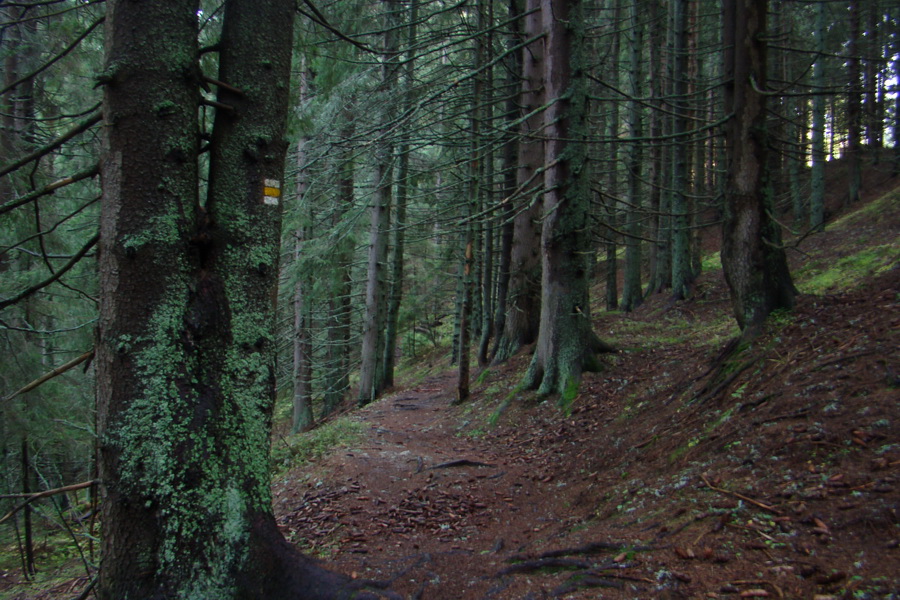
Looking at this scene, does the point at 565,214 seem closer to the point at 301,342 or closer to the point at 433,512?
the point at 433,512

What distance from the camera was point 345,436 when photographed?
8703 mm

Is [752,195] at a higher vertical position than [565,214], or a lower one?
lower

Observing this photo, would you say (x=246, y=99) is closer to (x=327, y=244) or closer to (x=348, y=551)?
(x=348, y=551)

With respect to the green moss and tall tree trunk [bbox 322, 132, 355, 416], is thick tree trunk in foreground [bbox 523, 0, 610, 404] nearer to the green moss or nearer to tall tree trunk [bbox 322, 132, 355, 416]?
the green moss

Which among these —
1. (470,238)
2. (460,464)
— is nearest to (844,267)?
(470,238)

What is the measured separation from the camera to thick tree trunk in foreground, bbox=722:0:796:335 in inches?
213

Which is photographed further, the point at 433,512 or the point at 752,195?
the point at 752,195

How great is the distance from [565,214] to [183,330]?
6.06 meters

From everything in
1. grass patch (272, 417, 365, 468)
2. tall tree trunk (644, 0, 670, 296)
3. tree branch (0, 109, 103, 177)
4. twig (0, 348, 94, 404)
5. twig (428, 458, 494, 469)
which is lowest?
grass patch (272, 417, 365, 468)

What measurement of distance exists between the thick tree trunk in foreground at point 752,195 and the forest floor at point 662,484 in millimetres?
308

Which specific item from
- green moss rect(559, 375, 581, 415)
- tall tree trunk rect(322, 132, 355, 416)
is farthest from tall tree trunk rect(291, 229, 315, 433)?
green moss rect(559, 375, 581, 415)

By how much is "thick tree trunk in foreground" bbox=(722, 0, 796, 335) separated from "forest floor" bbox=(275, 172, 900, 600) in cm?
31

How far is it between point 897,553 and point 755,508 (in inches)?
29.8

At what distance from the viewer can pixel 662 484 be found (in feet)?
13.0
